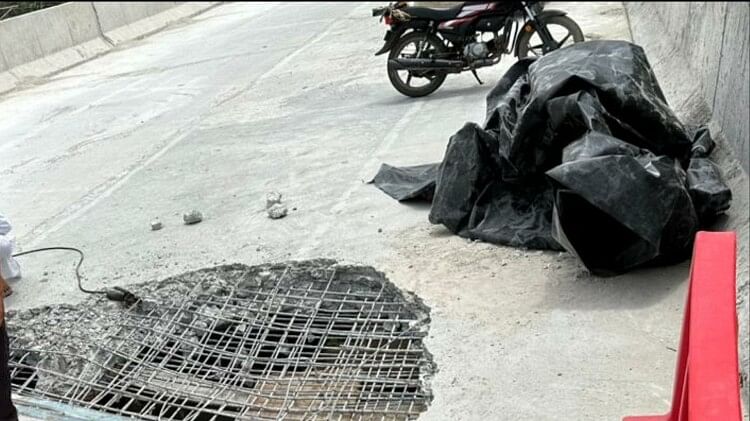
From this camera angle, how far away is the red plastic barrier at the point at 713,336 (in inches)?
56.7

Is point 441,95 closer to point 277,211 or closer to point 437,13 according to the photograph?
point 437,13

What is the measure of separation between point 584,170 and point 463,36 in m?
3.53

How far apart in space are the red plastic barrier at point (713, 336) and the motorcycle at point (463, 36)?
16.0 feet

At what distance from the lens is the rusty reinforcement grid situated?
3.00 m

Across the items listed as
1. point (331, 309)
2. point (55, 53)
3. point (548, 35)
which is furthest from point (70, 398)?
point (548, 35)

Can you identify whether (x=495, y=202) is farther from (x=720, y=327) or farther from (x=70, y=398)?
(x=720, y=327)

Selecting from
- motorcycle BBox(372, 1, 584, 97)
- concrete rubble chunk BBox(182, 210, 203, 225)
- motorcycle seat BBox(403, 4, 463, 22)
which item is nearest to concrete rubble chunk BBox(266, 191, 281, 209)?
concrete rubble chunk BBox(182, 210, 203, 225)

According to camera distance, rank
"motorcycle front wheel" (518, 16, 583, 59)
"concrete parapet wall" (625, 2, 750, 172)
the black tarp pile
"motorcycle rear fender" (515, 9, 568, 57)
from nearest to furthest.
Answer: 1. the black tarp pile
2. "concrete parapet wall" (625, 2, 750, 172)
3. "motorcycle rear fender" (515, 9, 568, 57)
4. "motorcycle front wheel" (518, 16, 583, 59)

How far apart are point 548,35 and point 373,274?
347 cm

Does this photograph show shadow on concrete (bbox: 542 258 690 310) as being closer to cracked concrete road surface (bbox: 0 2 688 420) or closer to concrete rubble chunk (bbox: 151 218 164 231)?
cracked concrete road surface (bbox: 0 2 688 420)

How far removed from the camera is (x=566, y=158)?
133 inches

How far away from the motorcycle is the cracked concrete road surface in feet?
0.58

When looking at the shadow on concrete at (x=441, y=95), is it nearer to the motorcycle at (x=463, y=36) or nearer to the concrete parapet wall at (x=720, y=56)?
the motorcycle at (x=463, y=36)

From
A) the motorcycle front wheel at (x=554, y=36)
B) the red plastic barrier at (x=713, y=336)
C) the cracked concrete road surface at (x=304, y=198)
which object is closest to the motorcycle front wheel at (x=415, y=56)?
the cracked concrete road surface at (x=304, y=198)
